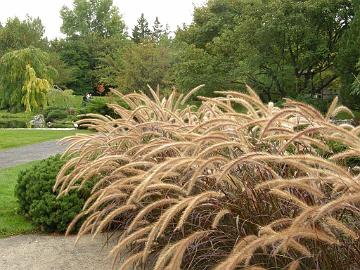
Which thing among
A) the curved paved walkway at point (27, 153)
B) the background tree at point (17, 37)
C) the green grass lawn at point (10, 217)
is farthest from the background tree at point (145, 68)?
the green grass lawn at point (10, 217)

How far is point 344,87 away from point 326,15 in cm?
363

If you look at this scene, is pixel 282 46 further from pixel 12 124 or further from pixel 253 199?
pixel 253 199

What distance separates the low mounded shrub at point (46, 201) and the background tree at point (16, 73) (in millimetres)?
29359

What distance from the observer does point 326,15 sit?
885 inches

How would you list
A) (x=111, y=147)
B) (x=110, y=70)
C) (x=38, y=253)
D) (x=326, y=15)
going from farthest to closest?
(x=110, y=70)
(x=326, y=15)
(x=111, y=147)
(x=38, y=253)

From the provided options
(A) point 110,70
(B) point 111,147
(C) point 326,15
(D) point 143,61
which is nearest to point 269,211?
(B) point 111,147

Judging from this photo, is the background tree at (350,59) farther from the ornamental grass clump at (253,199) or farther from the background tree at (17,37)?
the background tree at (17,37)

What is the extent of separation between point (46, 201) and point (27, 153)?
363 inches

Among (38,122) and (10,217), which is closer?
(10,217)

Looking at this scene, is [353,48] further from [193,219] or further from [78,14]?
[78,14]

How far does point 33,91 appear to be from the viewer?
110 feet

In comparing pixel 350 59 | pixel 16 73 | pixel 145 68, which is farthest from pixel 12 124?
pixel 350 59

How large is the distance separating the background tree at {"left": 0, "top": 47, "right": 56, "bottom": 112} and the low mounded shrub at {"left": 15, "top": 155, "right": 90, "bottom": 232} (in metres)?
29.4

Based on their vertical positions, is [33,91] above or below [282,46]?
below
